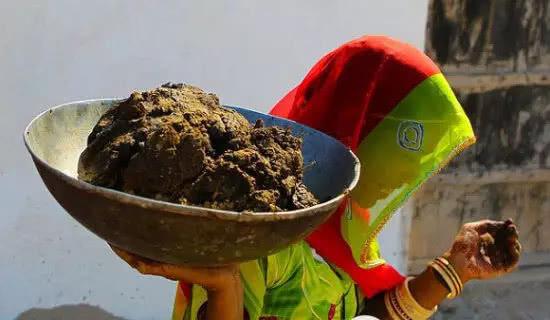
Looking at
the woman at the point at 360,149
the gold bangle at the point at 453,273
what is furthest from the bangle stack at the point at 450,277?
the woman at the point at 360,149

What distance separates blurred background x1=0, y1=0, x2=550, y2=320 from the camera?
2461 mm

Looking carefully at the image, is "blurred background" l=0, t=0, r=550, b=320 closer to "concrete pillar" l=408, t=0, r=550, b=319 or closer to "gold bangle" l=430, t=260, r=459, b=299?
"concrete pillar" l=408, t=0, r=550, b=319

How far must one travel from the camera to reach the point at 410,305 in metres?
1.99

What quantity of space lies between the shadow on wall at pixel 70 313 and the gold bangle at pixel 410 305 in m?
1.18

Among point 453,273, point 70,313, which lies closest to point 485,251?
point 453,273

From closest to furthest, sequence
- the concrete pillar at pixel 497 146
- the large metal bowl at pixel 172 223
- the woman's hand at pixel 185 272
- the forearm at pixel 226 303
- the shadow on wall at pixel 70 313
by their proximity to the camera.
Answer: the large metal bowl at pixel 172 223 → the woman's hand at pixel 185 272 → the forearm at pixel 226 303 → the shadow on wall at pixel 70 313 → the concrete pillar at pixel 497 146

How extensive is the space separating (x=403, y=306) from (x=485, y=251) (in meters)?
0.24

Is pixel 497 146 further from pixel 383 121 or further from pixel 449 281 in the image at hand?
pixel 383 121

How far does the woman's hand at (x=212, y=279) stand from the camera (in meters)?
1.34

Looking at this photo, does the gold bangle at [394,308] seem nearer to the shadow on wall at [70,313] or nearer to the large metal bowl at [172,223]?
the large metal bowl at [172,223]

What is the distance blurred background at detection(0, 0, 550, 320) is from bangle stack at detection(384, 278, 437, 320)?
0.88 m

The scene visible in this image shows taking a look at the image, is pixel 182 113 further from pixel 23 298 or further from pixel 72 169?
pixel 23 298

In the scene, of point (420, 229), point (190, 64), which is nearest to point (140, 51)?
point (190, 64)

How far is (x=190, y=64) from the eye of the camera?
2570mm
